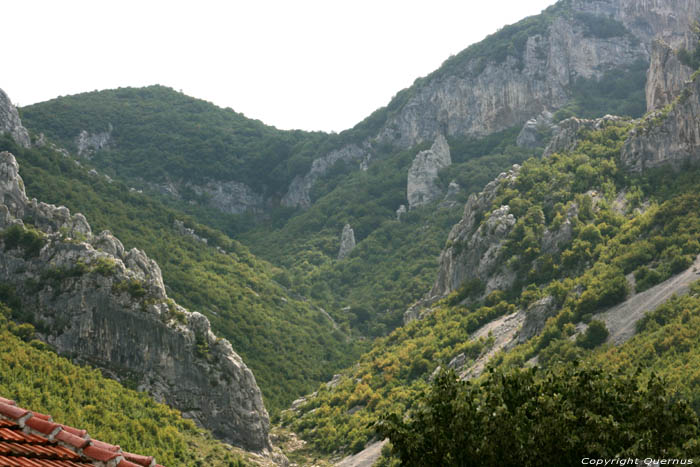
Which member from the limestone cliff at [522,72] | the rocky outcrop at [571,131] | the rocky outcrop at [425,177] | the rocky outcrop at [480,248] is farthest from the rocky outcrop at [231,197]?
the rocky outcrop at [571,131]

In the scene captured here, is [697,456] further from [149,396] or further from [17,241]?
[17,241]

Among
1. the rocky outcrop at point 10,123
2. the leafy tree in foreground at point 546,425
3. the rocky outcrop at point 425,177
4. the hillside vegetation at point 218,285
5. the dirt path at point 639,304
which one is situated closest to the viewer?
the leafy tree in foreground at point 546,425

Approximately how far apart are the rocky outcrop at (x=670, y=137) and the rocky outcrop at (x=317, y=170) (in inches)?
3700

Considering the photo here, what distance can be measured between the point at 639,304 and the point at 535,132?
86.8 meters

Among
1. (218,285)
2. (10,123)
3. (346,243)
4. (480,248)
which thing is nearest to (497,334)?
(480,248)

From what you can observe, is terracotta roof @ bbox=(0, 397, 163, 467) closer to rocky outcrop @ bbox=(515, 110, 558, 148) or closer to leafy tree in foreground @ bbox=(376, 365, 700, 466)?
leafy tree in foreground @ bbox=(376, 365, 700, 466)

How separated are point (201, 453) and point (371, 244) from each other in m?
78.5

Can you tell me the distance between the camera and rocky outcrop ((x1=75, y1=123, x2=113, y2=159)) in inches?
5431

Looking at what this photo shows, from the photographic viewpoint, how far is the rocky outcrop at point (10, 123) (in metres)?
90.4

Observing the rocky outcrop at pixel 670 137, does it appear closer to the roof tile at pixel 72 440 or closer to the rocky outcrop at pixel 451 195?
the rocky outcrop at pixel 451 195

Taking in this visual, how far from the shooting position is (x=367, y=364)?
7762cm

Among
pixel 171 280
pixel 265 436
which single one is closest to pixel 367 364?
pixel 265 436

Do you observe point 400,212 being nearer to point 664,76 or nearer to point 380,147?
point 380,147

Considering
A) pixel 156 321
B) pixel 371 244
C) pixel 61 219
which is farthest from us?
pixel 371 244
